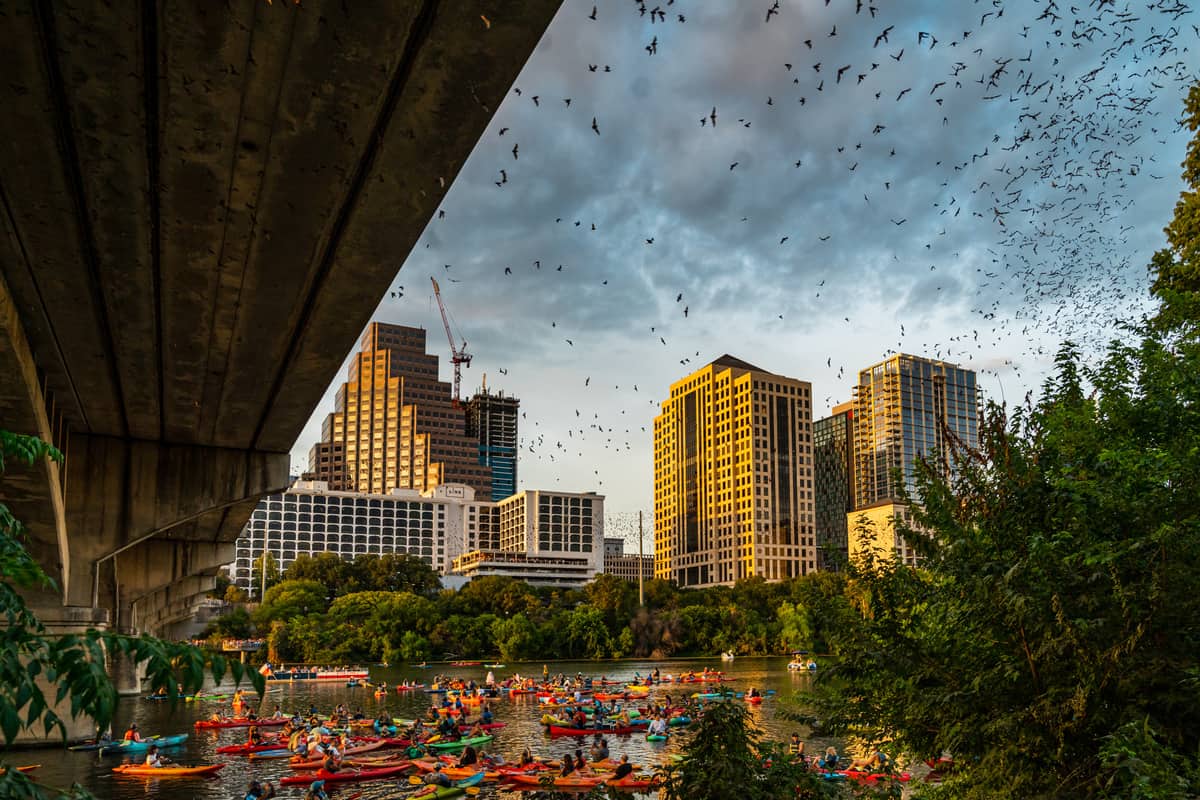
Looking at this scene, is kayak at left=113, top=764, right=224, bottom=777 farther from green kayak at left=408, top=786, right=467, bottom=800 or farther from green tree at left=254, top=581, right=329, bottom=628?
green tree at left=254, top=581, right=329, bottom=628

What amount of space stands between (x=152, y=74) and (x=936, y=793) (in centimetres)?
1167

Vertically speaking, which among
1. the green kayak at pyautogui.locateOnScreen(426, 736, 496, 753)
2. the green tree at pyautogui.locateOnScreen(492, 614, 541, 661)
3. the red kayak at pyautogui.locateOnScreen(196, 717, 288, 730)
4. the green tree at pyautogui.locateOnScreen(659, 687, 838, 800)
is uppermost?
the green tree at pyautogui.locateOnScreen(659, 687, 838, 800)

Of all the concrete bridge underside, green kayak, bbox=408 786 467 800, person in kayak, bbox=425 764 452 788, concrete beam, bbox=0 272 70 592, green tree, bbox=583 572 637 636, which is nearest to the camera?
the concrete bridge underside

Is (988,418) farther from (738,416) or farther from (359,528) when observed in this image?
(359,528)

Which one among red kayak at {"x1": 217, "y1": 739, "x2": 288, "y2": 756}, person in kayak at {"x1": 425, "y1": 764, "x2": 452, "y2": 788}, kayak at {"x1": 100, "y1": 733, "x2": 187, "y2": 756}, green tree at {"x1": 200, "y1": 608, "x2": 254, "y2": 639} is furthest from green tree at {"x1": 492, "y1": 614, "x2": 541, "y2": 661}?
person in kayak at {"x1": 425, "y1": 764, "x2": 452, "y2": 788}

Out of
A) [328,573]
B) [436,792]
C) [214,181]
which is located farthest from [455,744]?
[328,573]

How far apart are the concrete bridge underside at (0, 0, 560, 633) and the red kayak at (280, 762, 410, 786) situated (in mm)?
12702

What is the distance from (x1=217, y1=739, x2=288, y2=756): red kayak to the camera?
31547 mm

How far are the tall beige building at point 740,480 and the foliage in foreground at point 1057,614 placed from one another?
156m

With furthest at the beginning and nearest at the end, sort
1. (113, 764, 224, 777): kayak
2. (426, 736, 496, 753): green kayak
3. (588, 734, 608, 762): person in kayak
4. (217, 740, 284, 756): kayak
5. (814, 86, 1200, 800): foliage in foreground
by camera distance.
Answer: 1. (217, 740, 284, 756): kayak
2. (426, 736, 496, 753): green kayak
3. (588, 734, 608, 762): person in kayak
4. (113, 764, 224, 777): kayak
5. (814, 86, 1200, 800): foliage in foreground

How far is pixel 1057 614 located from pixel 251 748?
29748 mm

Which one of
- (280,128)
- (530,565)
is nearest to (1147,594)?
(280,128)

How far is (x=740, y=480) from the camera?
17412 cm

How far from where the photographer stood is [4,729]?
3902 mm
